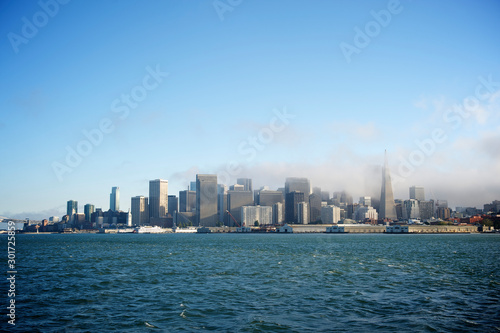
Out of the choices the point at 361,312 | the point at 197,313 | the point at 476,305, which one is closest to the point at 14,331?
the point at 197,313

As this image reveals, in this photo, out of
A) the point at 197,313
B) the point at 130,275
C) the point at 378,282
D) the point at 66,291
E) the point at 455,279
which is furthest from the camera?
the point at 130,275

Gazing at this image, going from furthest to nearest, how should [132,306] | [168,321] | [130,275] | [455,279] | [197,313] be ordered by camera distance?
[130,275]
[455,279]
[132,306]
[197,313]
[168,321]

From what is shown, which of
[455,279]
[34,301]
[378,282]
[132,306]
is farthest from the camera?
[455,279]

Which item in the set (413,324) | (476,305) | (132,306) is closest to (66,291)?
(132,306)

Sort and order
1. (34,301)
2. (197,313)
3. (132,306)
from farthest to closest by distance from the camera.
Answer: (34,301), (132,306), (197,313)

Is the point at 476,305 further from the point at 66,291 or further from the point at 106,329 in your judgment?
the point at 66,291

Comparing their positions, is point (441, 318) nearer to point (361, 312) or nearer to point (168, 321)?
point (361, 312)

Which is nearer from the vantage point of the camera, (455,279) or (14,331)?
(14,331)

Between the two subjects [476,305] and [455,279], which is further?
[455,279]
